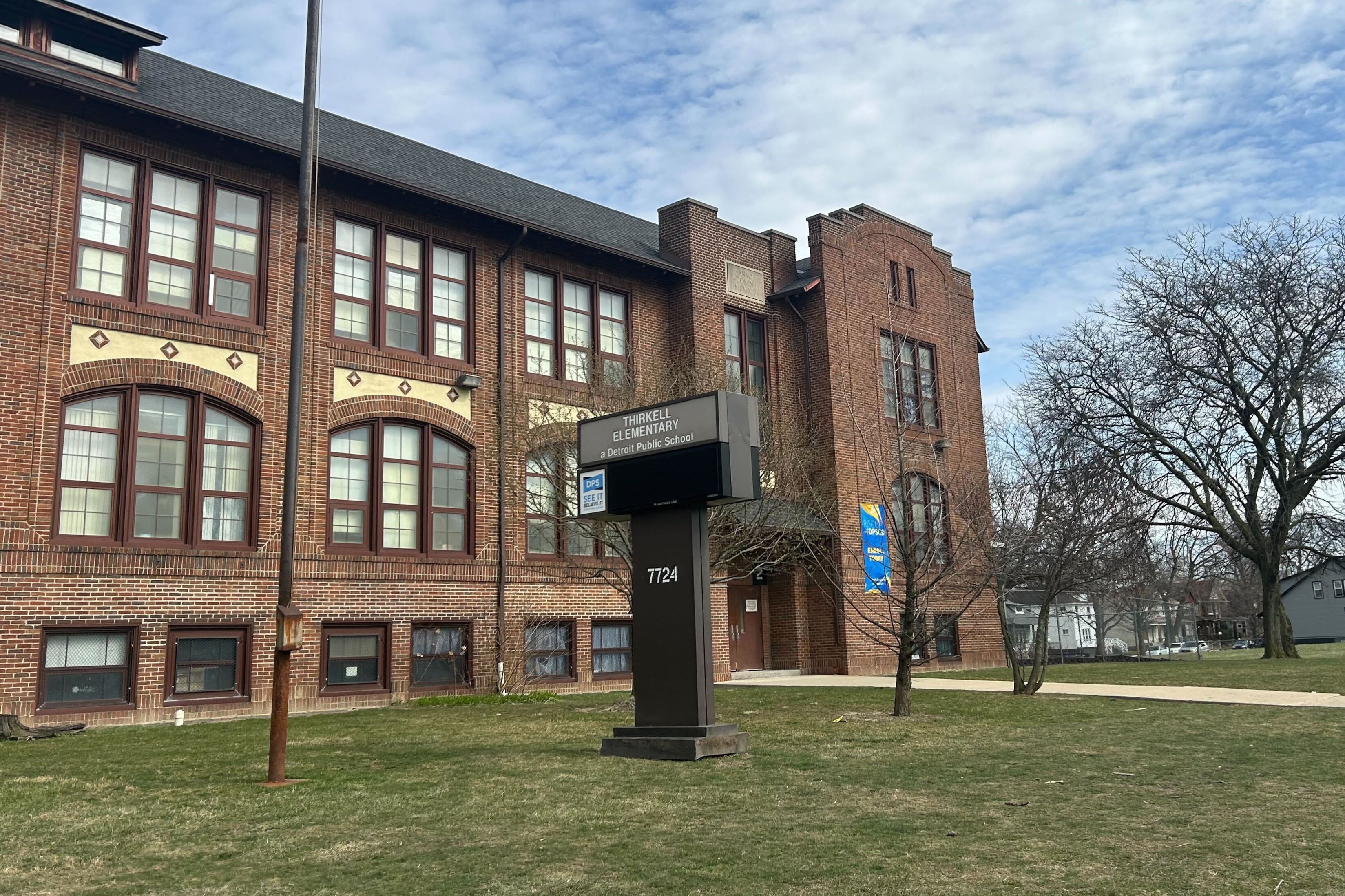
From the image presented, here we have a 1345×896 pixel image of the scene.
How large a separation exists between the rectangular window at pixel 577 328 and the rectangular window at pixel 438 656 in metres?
5.92

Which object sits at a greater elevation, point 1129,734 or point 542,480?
point 542,480

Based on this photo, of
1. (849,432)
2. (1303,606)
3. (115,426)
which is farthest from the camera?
(1303,606)

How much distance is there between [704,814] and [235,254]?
14.4m

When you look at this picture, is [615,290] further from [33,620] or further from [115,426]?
[33,620]

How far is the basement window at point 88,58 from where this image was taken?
57.5ft

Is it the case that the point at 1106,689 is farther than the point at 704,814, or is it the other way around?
the point at 1106,689

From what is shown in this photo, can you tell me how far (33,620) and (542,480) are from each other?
889 centimetres

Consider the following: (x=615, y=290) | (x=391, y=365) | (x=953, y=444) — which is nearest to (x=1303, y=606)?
(x=953, y=444)

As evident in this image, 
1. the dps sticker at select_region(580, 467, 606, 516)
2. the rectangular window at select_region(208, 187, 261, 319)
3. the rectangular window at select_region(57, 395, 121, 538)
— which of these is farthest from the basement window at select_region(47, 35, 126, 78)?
the dps sticker at select_region(580, 467, 606, 516)

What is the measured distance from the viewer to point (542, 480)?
69.7 feet

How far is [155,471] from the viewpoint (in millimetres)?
16984

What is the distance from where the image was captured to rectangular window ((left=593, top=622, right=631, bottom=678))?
22.9 m

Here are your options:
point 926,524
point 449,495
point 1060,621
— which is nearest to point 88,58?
point 449,495

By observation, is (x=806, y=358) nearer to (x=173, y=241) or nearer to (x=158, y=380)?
(x=173, y=241)
